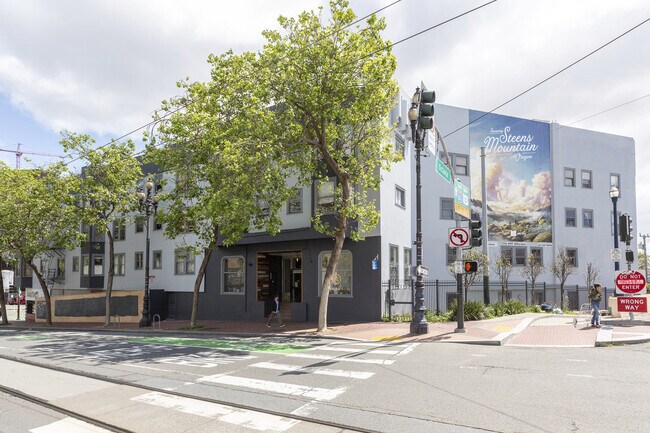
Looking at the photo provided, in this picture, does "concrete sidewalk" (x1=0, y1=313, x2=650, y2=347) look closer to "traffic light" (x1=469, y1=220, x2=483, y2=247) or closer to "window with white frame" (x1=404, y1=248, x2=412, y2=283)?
"traffic light" (x1=469, y1=220, x2=483, y2=247)

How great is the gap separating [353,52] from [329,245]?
31.5 ft

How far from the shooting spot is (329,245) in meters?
23.2

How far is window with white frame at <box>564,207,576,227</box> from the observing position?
1408 inches

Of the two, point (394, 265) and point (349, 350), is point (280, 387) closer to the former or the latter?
point (349, 350)

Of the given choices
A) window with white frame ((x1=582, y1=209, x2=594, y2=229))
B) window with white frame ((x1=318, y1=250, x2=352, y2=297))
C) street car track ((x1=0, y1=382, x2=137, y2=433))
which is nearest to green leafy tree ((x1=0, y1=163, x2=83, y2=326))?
window with white frame ((x1=318, y1=250, x2=352, y2=297))

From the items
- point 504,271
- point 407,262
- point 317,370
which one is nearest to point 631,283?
point 407,262

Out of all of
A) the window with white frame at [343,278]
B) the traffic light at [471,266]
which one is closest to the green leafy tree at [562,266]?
the window with white frame at [343,278]

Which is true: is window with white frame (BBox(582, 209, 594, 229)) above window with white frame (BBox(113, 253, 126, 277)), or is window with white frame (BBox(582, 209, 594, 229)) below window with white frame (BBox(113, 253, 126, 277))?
above

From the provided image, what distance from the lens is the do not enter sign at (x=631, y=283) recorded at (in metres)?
17.1

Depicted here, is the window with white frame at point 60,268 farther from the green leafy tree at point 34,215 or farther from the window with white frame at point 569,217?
the window with white frame at point 569,217

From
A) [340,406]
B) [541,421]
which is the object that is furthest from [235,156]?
[541,421]

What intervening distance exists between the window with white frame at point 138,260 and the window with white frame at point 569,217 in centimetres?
3060

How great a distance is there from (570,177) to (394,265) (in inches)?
790

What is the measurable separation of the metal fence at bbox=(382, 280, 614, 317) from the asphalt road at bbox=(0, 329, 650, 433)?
705 centimetres
